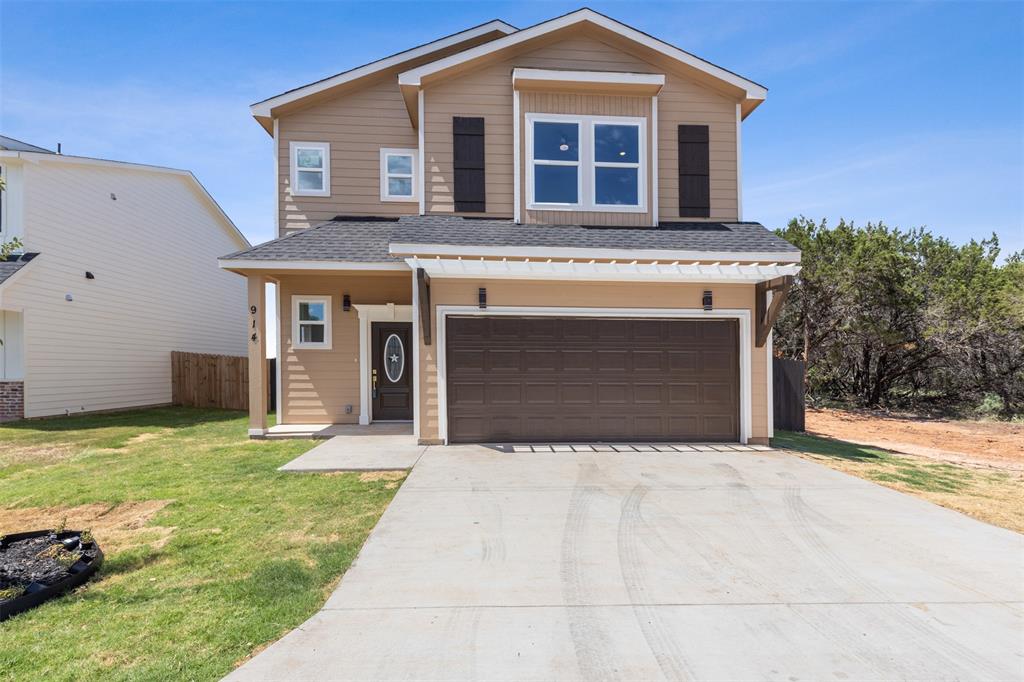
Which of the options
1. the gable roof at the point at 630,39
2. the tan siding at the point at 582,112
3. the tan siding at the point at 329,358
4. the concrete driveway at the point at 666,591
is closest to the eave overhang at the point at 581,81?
the tan siding at the point at 582,112

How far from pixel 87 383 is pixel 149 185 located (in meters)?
6.41

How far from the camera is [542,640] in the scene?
2.95 meters

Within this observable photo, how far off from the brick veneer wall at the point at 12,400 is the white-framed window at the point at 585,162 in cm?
1313

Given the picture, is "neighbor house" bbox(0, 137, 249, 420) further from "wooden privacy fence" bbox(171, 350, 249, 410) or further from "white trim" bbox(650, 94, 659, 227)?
"white trim" bbox(650, 94, 659, 227)

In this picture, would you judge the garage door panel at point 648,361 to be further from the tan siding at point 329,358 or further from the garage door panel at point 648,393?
the tan siding at point 329,358

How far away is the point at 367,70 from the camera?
439 inches

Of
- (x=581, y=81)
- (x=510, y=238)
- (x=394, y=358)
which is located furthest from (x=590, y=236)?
(x=394, y=358)

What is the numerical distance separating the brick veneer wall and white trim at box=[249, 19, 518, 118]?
29.1 ft

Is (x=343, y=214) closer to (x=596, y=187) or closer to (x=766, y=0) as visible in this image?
(x=596, y=187)

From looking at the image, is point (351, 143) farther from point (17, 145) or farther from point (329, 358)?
point (17, 145)

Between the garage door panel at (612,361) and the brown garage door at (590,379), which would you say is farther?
the garage door panel at (612,361)

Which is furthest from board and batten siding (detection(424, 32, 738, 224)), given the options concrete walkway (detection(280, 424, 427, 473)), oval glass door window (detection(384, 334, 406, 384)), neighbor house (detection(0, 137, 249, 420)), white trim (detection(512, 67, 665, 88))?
neighbor house (detection(0, 137, 249, 420))

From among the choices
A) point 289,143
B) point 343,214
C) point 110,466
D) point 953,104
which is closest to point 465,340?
point 343,214

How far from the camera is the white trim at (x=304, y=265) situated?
8.69m
